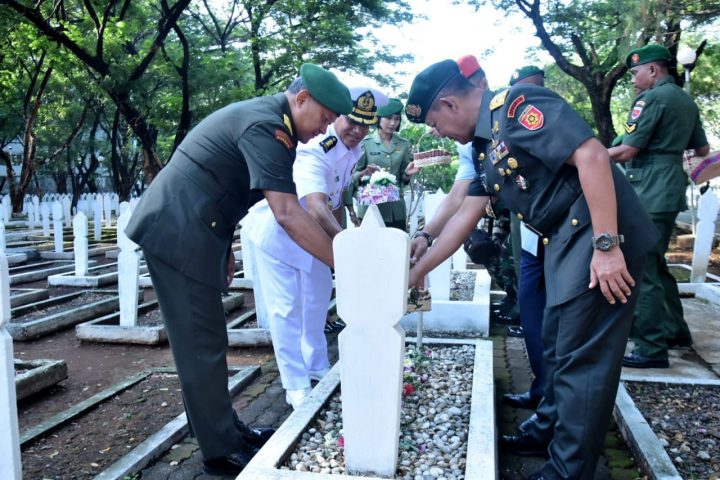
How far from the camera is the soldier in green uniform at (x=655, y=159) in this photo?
387 centimetres

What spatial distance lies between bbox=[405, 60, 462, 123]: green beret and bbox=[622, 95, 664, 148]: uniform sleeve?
2.06 metres

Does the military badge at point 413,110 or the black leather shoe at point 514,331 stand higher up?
the military badge at point 413,110

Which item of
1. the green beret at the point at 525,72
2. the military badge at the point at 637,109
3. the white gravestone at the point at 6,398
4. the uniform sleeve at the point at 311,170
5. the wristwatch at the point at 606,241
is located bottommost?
the white gravestone at the point at 6,398

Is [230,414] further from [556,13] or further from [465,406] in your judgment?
[556,13]

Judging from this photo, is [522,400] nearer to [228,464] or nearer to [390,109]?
[228,464]

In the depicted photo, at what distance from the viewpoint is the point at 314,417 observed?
2.71 metres

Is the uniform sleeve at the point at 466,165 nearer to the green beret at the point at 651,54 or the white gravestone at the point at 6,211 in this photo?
the green beret at the point at 651,54

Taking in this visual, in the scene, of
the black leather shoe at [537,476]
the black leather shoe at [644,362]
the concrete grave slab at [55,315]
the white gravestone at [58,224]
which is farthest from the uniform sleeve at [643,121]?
the white gravestone at [58,224]

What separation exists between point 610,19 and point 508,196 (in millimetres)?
12761

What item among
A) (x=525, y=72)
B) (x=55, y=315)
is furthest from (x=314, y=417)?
(x=55, y=315)

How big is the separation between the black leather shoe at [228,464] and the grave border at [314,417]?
0.26 m

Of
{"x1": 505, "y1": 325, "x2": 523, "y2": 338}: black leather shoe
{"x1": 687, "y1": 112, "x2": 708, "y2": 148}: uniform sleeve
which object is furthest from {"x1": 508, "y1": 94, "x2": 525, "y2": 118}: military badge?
{"x1": 505, "y1": 325, "x2": 523, "y2": 338}: black leather shoe

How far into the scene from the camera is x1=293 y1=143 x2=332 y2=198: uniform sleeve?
3.53 metres

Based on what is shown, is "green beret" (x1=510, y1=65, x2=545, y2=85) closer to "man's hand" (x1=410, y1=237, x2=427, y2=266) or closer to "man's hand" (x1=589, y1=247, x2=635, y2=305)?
"man's hand" (x1=410, y1=237, x2=427, y2=266)
